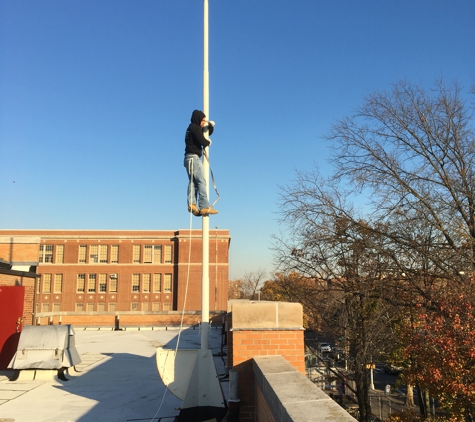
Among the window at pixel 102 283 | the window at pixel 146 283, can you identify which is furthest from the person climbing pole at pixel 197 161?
the window at pixel 102 283

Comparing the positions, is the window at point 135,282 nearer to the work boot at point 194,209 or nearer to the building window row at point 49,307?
the building window row at point 49,307

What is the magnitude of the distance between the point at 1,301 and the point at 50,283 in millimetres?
48999

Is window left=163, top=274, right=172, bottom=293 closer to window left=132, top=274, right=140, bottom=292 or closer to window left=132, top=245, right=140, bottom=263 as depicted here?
window left=132, top=274, right=140, bottom=292

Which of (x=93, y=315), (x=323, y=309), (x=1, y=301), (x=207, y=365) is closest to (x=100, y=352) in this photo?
(x=1, y=301)

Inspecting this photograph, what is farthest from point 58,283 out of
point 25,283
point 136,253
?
point 25,283

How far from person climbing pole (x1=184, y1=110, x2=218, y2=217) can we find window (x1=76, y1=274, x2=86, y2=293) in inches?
2158

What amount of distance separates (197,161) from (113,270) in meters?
53.6

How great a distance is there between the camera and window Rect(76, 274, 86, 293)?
5569 cm

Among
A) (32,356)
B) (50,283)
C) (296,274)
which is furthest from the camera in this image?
(50,283)

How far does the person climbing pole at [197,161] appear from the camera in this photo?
5477 millimetres

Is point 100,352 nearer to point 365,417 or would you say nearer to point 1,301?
point 1,301

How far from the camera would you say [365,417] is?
16188mm

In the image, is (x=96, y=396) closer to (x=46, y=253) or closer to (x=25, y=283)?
(x=25, y=283)

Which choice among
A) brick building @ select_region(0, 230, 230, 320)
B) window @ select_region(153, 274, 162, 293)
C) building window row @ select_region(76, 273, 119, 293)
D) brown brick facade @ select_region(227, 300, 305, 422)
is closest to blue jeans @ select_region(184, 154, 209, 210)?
brown brick facade @ select_region(227, 300, 305, 422)
